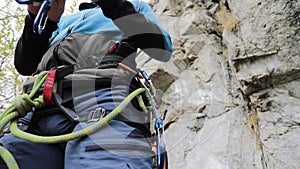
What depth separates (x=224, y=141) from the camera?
343 cm

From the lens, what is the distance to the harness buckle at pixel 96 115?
1.25 m

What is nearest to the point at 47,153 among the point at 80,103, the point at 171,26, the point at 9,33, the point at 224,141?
the point at 80,103

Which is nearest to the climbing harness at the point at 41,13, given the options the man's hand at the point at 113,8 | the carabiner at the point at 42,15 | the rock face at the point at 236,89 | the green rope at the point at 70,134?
the carabiner at the point at 42,15

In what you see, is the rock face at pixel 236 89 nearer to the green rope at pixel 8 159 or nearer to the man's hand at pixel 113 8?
the man's hand at pixel 113 8

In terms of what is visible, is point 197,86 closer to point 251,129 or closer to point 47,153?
point 251,129

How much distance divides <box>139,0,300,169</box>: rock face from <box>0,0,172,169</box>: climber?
6.16ft

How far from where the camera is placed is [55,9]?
153 centimetres

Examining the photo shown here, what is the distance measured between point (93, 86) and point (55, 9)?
1.38ft

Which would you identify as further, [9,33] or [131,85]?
[9,33]

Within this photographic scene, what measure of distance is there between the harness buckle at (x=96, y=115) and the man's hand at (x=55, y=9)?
526mm

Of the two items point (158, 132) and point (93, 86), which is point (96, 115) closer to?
point (93, 86)

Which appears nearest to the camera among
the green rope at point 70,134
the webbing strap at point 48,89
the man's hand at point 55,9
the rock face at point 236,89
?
the green rope at point 70,134

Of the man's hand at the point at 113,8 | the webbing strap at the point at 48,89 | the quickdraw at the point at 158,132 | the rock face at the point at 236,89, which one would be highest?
the man's hand at the point at 113,8

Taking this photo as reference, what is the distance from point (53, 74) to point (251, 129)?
257 centimetres
